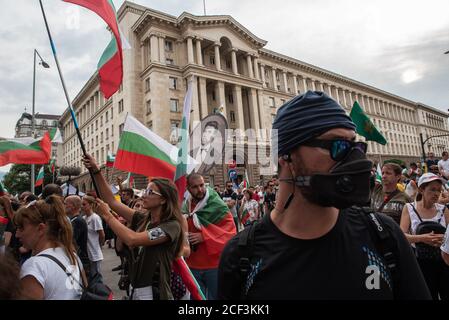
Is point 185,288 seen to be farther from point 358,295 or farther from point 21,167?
point 21,167

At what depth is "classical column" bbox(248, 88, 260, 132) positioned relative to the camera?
41.0 metres

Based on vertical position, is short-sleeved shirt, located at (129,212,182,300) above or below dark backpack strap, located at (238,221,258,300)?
below

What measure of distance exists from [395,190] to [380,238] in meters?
3.31

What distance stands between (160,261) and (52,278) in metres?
0.97

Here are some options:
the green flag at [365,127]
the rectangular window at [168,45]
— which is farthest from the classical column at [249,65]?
the green flag at [365,127]

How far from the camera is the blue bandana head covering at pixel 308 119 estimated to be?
139 cm

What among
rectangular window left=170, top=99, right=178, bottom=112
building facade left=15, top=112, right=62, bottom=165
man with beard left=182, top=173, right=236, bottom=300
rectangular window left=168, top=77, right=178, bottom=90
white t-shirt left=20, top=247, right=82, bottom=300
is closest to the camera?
white t-shirt left=20, top=247, right=82, bottom=300

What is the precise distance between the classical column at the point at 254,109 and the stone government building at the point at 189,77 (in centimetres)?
5

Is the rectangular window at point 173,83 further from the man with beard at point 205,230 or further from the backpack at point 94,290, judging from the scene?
the backpack at point 94,290

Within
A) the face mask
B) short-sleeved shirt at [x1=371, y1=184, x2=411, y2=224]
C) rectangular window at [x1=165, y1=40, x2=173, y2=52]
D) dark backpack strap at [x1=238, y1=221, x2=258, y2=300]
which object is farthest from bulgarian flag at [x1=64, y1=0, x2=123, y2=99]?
rectangular window at [x1=165, y1=40, x2=173, y2=52]

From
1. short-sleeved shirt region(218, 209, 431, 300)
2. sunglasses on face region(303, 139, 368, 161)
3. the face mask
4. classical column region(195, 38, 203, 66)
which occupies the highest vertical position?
classical column region(195, 38, 203, 66)

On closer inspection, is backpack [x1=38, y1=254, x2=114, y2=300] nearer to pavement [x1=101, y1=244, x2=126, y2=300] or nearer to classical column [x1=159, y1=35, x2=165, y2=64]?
pavement [x1=101, y1=244, x2=126, y2=300]

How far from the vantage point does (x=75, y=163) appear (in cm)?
6050

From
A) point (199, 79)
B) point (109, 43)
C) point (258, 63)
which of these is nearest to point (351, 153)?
point (109, 43)
